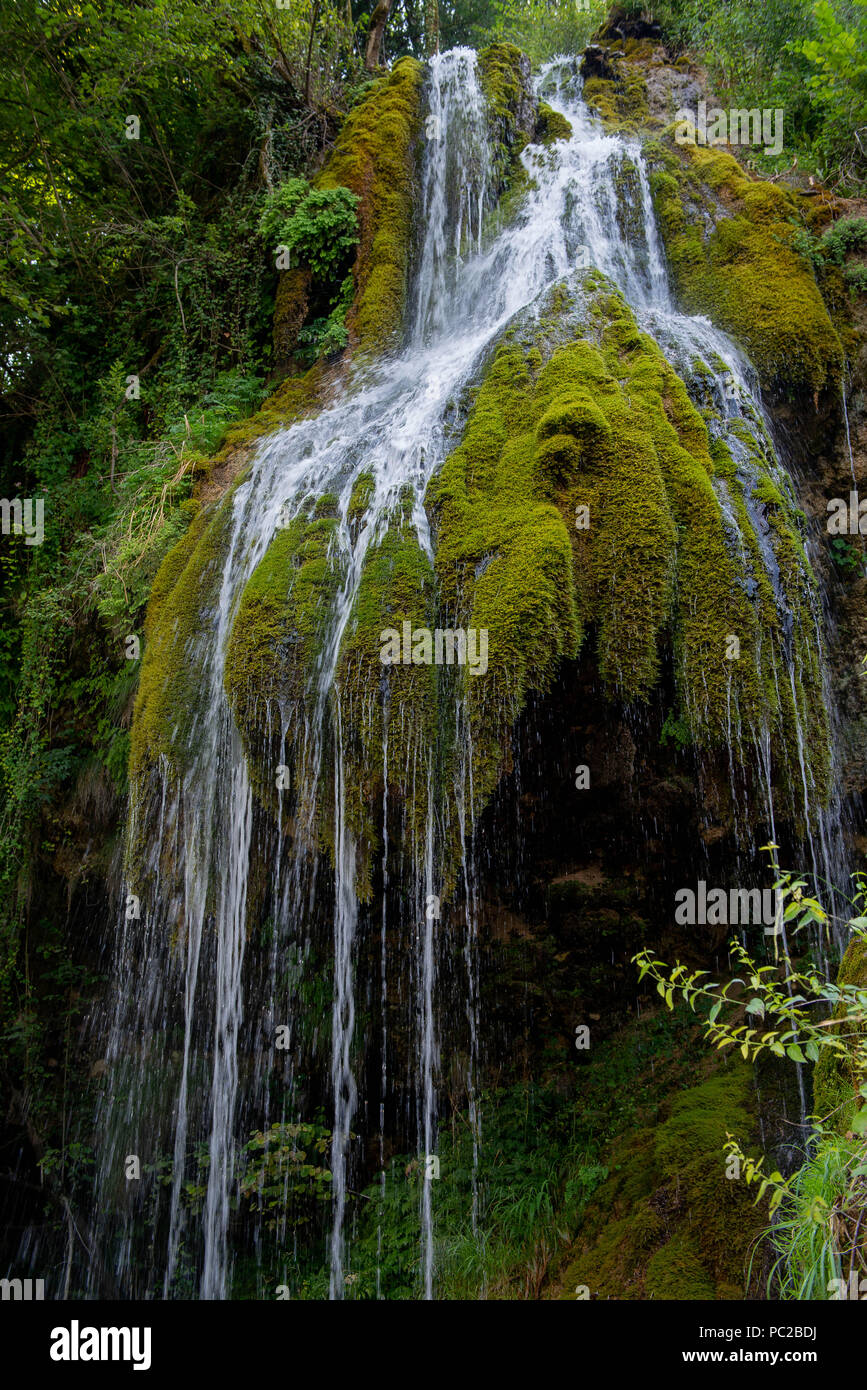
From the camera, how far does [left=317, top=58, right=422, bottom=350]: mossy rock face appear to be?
8.50 meters

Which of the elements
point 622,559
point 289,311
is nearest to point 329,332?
point 289,311

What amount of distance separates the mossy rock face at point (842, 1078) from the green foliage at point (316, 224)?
26.9 feet

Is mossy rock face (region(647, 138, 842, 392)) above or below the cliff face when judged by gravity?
above

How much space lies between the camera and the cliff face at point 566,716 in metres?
4.96

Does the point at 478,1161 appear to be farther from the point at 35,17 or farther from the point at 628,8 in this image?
the point at 628,8

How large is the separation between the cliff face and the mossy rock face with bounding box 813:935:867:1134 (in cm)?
124

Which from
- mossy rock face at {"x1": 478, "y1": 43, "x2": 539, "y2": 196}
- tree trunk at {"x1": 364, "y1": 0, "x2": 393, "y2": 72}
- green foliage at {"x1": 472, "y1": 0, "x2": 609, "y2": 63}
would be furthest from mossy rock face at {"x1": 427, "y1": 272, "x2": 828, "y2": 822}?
green foliage at {"x1": 472, "y1": 0, "x2": 609, "y2": 63}

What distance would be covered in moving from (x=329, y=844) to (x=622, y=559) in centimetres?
255

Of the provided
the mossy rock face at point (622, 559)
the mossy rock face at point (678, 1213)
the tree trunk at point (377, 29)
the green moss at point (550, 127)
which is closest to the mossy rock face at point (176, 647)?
the mossy rock face at point (622, 559)

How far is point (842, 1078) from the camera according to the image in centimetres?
348

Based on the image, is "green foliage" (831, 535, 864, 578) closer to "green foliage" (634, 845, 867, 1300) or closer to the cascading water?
the cascading water

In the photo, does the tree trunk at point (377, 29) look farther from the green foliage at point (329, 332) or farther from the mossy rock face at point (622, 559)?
the mossy rock face at point (622, 559)

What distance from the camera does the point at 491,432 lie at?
5848 millimetres
